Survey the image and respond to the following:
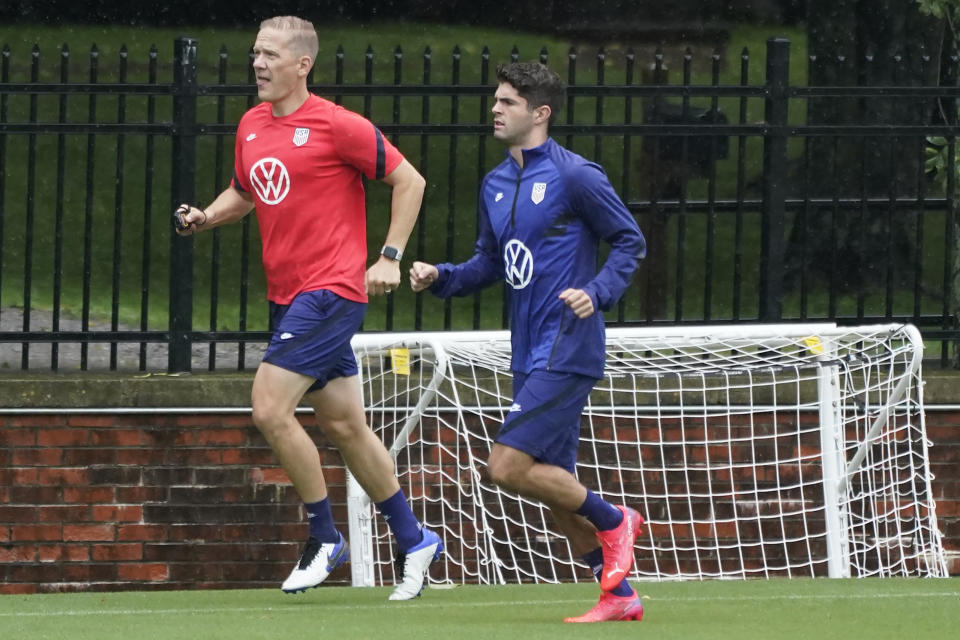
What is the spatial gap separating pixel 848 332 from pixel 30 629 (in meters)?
3.85

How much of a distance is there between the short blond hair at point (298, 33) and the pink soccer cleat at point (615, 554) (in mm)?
2043

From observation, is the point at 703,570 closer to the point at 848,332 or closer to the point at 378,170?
the point at 848,332

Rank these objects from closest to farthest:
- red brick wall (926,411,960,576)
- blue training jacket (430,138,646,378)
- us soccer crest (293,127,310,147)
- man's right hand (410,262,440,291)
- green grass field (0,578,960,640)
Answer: green grass field (0,578,960,640)
blue training jacket (430,138,646,378)
man's right hand (410,262,440,291)
us soccer crest (293,127,310,147)
red brick wall (926,411,960,576)

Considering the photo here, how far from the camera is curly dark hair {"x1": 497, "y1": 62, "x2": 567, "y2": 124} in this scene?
19.6ft

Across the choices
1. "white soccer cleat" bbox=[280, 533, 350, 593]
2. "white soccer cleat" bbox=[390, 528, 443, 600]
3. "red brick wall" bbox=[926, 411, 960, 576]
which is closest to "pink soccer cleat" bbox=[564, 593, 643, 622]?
"white soccer cleat" bbox=[390, 528, 443, 600]

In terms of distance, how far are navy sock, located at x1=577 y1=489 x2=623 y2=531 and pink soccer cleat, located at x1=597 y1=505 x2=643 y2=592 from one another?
0.02 m

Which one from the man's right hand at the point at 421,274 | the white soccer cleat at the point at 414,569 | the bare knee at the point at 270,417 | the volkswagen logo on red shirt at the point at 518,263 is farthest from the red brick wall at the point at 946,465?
the bare knee at the point at 270,417

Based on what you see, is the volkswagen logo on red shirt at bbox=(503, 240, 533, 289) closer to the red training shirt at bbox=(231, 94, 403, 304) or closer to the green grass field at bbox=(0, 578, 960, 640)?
the red training shirt at bbox=(231, 94, 403, 304)

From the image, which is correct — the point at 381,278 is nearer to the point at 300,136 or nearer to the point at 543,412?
the point at 300,136

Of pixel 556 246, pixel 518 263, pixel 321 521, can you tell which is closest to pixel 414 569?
pixel 321 521

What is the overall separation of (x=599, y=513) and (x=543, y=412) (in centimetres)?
41

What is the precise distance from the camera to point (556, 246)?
593 cm

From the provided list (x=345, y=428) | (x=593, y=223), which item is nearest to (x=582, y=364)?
(x=593, y=223)

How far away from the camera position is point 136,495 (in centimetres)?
820
